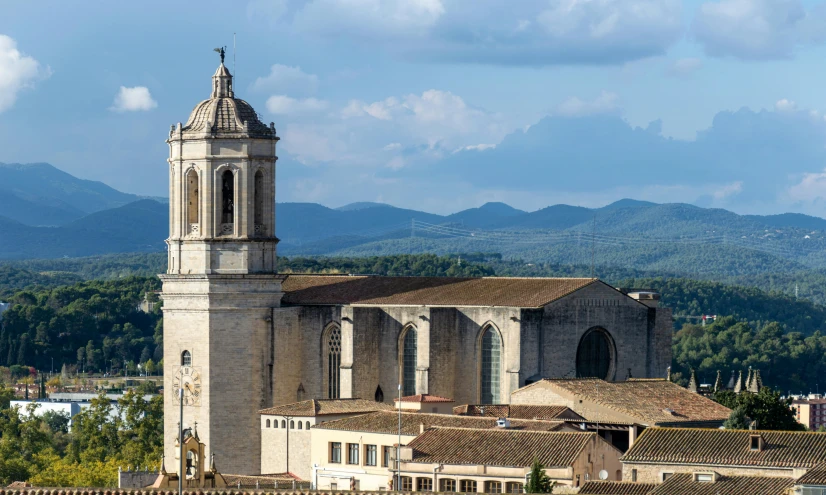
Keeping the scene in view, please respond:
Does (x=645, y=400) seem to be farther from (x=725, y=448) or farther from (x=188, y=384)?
(x=188, y=384)

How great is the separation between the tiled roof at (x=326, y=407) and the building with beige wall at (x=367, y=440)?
3.14 meters

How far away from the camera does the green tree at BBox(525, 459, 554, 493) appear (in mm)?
61250

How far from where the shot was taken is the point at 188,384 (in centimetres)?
8619

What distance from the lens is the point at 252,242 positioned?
284 ft

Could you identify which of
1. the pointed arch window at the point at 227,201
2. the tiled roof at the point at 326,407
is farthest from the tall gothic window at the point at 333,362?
the pointed arch window at the point at 227,201

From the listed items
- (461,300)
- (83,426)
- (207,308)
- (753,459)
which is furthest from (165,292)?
(753,459)

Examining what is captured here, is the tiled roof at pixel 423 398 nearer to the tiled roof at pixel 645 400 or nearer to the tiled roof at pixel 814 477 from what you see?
the tiled roof at pixel 645 400

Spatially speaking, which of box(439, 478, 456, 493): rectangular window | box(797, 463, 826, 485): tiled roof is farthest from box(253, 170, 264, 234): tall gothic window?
box(797, 463, 826, 485): tiled roof

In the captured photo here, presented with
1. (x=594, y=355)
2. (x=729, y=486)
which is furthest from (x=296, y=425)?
(x=729, y=486)

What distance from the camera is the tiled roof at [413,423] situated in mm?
72062

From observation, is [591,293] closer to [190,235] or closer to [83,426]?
[190,235]

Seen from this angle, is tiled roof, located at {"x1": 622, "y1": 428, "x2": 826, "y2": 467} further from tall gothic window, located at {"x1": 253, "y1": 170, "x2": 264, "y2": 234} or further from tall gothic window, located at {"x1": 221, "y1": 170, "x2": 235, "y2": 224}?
tall gothic window, located at {"x1": 221, "y1": 170, "x2": 235, "y2": 224}

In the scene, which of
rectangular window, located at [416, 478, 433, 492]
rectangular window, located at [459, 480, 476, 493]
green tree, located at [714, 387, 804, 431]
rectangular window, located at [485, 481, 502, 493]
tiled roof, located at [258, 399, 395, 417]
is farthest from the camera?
green tree, located at [714, 387, 804, 431]

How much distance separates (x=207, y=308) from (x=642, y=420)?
1945 centimetres
